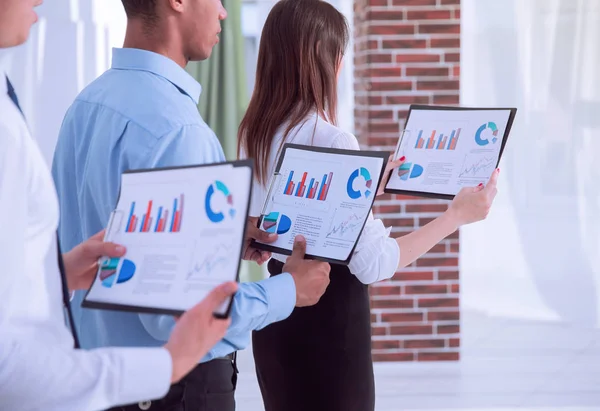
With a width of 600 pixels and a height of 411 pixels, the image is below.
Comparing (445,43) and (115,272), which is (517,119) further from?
(115,272)

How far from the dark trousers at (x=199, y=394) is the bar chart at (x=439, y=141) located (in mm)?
1009

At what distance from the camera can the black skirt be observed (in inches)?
79.7

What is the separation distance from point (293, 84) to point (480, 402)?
218 centimetres

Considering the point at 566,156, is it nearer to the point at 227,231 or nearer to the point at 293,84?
the point at 293,84

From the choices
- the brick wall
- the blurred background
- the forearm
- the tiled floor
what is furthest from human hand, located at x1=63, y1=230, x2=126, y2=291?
the blurred background

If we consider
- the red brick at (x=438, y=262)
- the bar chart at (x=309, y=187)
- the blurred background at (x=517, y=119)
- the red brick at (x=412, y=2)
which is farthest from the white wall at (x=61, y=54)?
the bar chart at (x=309, y=187)

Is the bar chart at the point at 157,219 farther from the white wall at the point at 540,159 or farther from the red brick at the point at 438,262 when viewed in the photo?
the white wall at the point at 540,159

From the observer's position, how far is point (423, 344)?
164 inches

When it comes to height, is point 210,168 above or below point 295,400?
above

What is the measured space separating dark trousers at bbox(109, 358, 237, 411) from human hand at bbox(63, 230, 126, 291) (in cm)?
29

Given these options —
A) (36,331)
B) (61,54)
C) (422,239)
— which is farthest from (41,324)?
(61,54)

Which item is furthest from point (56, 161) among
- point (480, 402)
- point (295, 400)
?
point (480, 402)

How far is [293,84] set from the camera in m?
2.02

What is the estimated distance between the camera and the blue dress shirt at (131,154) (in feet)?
4.27
